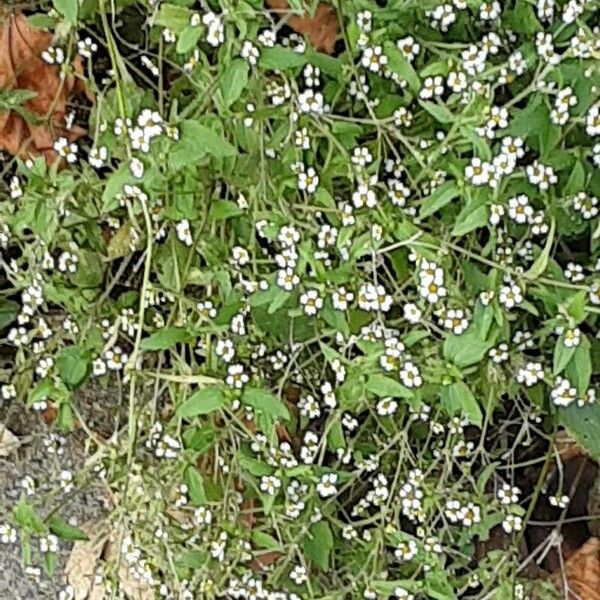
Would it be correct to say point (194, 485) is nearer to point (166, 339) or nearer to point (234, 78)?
point (166, 339)

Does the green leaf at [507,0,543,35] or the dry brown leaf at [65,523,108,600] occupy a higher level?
the green leaf at [507,0,543,35]

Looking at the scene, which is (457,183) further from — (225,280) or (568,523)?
(568,523)

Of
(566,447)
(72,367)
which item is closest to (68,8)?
(72,367)

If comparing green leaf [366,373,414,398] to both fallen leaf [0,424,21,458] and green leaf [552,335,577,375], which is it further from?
fallen leaf [0,424,21,458]

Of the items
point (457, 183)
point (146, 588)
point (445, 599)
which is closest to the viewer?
point (457, 183)

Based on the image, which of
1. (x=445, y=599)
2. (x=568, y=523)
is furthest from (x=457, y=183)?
(x=568, y=523)

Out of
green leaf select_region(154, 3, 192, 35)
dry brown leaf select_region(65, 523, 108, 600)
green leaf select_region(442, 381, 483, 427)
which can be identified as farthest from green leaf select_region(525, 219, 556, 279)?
dry brown leaf select_region(65, 523, 108, 600)
